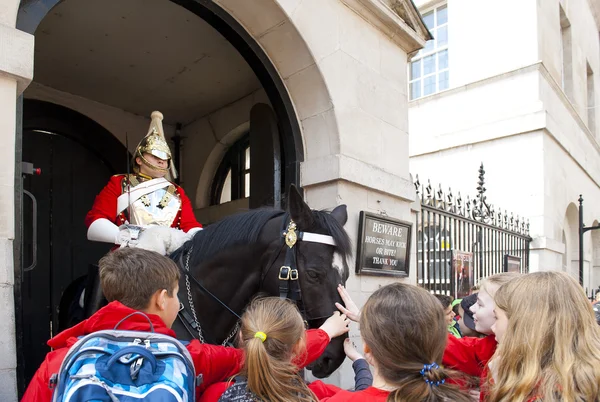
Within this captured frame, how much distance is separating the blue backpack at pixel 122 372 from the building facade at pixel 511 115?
33.4 ft

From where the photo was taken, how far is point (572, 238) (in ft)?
45.4

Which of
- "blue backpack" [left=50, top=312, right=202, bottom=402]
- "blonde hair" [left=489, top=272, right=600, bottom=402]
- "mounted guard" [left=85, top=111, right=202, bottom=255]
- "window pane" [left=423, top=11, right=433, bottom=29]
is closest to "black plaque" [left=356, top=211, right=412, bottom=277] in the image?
"mounted guard" [left=85, top=111, right=202, bottom=255]

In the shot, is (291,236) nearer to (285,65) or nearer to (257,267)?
(257,267)

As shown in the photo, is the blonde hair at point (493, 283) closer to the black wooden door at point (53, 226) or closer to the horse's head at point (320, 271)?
the horse's head at point (320, 271)

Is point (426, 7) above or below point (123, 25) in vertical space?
above

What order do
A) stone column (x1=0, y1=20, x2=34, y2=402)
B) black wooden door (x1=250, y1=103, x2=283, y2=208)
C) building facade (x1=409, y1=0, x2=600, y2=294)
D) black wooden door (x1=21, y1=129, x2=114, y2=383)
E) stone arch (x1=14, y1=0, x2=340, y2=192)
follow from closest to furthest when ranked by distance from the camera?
stone column (x1=0, y1=20, x2=34, y2=402), stone arch (x1=14, y1=0, x2=340, y2=192), black wooden door (x1=250, y1=103, x2=283, y2=208), black wooden door (x1=21, y1=129, x2=114, y2=383), building facade (x1=409, y1=0, x2=600, y2=294)

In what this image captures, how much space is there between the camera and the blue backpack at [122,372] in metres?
1.42

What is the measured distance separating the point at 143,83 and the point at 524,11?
30.9 feet

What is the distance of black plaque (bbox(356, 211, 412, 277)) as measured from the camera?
16.0 feet

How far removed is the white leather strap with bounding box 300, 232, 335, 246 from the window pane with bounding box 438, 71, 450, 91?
1201 cm

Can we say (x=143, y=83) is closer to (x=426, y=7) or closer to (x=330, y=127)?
(x=330, y=127)

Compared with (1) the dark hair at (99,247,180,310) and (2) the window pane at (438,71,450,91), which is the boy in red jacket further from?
(2) the window pane at (438,71,450,91)

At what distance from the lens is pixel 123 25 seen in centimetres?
530

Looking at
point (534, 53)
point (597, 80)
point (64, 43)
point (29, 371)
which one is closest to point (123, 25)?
point (64, 43)
